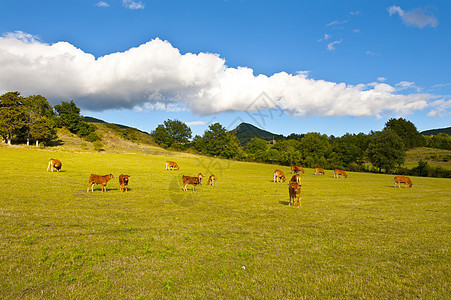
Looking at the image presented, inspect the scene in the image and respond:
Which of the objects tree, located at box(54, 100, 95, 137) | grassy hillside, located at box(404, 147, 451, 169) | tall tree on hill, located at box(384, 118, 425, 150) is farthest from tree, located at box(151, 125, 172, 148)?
tall tree on hill, located at box(384, 118, 425, 150)

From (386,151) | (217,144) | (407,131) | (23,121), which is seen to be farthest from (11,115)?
(407,131)

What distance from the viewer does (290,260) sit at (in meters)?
7.06

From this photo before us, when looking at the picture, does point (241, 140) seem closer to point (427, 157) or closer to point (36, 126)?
point (36, 126)

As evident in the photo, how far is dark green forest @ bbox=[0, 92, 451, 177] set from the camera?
66000 millimetres

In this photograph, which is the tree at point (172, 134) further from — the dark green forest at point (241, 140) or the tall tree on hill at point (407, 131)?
the tall tree on hill at point (407, 131)

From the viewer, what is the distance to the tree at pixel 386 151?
235 feet

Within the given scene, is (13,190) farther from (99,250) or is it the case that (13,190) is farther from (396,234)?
(396,234)

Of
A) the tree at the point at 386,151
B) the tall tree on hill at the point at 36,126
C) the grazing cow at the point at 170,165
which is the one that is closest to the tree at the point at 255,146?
the tree at the point at 386,151

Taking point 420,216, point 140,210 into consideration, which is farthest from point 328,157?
point 140,210

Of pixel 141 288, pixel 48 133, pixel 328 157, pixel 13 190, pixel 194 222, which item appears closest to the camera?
pixel 141 288

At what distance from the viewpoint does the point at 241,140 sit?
46.3m

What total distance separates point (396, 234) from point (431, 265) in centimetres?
331

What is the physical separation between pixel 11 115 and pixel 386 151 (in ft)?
360

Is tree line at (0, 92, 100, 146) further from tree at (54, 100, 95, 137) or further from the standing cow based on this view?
the standing cow
